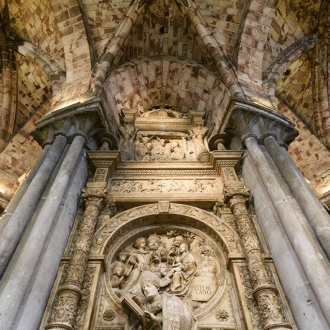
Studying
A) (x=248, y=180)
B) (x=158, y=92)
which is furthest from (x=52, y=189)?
(x=158, y=92)

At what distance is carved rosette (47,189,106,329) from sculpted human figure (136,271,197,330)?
2.92 ft

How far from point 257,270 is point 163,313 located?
5.20 feet

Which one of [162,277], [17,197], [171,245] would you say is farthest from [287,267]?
[17,197]

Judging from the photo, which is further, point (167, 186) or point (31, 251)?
point (167, 186)

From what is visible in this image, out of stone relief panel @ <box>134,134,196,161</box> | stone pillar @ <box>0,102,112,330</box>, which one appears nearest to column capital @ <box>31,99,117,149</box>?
stone pillar @ <box>0,102,112,330</box>

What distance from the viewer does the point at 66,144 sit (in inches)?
256

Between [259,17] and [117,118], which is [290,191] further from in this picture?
[259,17]

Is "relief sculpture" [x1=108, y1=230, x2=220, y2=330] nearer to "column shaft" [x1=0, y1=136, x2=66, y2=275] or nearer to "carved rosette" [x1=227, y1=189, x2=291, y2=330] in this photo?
"carved rosette" [x1=227, y1=189, x2=291, y2=330]

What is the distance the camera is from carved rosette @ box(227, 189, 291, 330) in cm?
402

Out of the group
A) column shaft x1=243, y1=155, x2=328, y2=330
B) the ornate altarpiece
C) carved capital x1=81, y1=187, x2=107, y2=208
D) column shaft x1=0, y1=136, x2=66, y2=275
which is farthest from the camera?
carved capital x1=81, y1=187, x2=107, y2=208

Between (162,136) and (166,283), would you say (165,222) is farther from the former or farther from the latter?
(162,136)

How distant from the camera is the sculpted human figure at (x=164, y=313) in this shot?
3.66 metres

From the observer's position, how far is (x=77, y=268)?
4.62 meters

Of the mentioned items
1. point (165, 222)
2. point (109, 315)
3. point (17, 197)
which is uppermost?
point (165, 222)
